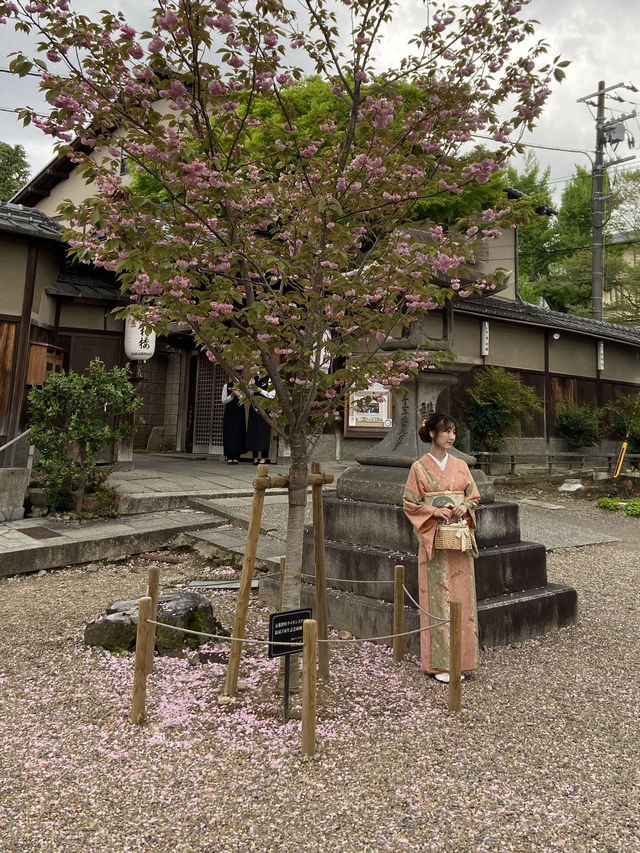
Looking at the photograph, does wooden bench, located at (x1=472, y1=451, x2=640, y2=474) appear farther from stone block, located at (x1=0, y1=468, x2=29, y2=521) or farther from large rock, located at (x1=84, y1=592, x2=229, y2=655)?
large rock, located at (x1=84, y1=592, x2=229, y2=655)

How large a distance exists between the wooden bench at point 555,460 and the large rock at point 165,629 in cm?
1089

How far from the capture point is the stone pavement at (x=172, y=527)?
23.6ft

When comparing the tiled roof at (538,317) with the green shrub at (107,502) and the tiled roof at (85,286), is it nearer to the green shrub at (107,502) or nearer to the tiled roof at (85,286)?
the tiled roof at (85,286)

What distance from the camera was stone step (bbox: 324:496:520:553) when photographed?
17.8 ft

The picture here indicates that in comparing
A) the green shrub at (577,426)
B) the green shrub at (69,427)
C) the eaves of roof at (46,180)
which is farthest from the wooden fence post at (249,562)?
the eaves of roof at (46,180)

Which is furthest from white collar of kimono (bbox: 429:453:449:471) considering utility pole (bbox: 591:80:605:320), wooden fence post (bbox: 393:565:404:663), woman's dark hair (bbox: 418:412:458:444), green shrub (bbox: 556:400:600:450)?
utility pole (bbox: 591:80:605:320)

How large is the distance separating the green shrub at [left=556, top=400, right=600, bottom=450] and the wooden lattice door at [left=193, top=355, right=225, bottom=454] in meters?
9.54

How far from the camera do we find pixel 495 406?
47.5ft

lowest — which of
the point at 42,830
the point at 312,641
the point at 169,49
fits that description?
the point at 42,830

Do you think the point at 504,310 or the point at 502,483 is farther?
the point at 504,310

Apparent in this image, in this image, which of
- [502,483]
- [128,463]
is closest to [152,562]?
[128,463]

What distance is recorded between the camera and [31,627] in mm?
5273

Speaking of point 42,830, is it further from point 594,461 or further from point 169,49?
point 594,461

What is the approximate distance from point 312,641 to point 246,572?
68 centimetres
